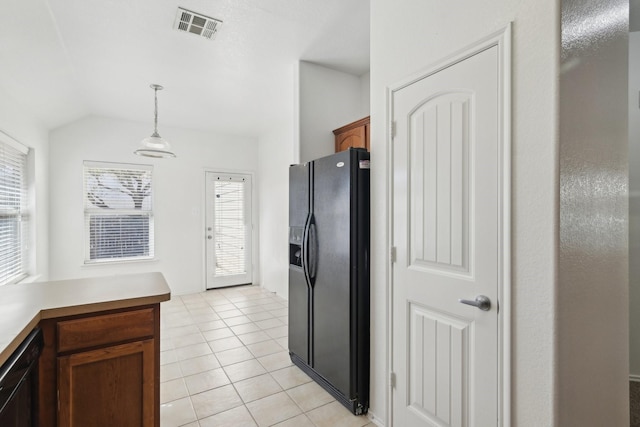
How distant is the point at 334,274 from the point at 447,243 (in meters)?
0.89

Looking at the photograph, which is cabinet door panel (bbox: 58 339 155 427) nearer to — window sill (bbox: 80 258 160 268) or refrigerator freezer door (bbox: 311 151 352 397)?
refrigerator freezer door (bbox: 311 151 352 397)

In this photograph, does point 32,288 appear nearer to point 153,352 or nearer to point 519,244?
point 153,352

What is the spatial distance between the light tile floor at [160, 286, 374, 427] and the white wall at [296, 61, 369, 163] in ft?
6.14

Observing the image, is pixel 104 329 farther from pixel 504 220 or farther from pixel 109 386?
pixel 504 220

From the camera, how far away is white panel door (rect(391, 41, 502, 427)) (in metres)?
1.40

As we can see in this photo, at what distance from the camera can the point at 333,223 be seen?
2.23m

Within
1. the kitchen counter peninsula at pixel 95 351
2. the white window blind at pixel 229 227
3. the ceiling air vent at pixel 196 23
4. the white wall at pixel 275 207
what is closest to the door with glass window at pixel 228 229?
the white window blind at pixel 229 227

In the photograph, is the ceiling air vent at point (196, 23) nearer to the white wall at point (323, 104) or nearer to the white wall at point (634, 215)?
the white wall at point (323, 104)

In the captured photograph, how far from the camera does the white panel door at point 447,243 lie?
4.59 feet

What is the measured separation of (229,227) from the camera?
5.46 m

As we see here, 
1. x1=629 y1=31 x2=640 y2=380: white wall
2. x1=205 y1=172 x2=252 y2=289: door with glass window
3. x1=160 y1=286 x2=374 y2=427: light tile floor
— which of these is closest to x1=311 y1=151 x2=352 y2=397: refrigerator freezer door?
x1=160 y1=286 x2=374 y2=427: light tile floor

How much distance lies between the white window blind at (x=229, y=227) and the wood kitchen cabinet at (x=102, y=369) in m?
3.86

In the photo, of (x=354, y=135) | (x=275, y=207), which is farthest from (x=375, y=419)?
(x=275, y=207)

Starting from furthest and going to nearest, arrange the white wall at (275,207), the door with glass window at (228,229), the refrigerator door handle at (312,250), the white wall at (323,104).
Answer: the door with glass window at (228,229)
the white wall at (275,207)
the white wall at (323,104)
the refrigerator door handle at (312,250)
